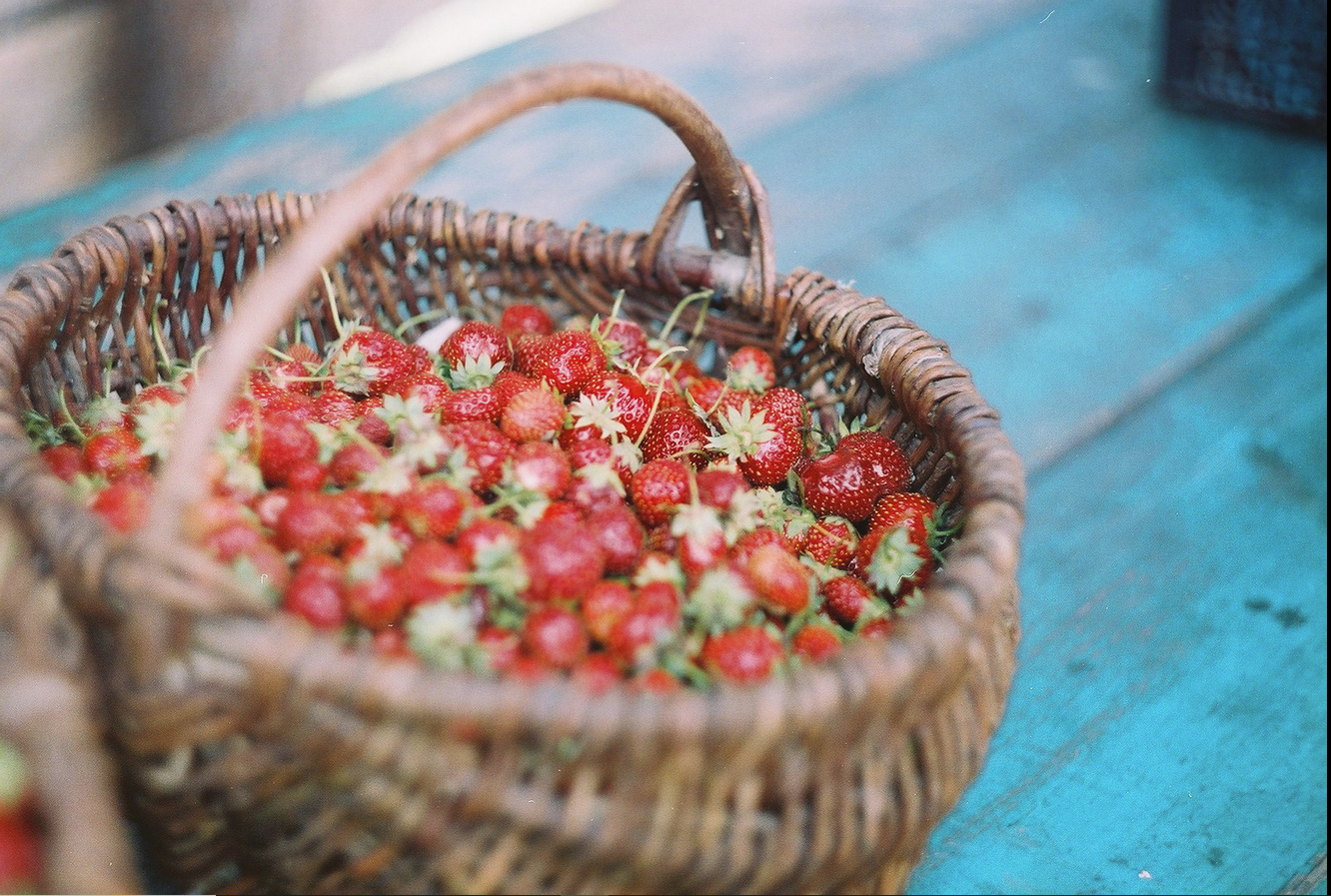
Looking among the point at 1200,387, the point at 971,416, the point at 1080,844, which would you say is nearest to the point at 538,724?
the point at 971,416

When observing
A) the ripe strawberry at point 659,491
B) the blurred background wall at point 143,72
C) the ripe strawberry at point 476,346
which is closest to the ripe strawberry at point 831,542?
the ripe strawberry at point 659,491

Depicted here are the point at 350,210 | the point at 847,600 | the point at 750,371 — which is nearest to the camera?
the point at 350,210

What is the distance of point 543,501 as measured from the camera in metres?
0.78

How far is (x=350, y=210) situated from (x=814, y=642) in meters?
0.39

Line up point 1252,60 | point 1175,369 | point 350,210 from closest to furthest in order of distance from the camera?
point 350,210
point 1175,369
point 1252,60

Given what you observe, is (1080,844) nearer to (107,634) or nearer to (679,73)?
(107,634)

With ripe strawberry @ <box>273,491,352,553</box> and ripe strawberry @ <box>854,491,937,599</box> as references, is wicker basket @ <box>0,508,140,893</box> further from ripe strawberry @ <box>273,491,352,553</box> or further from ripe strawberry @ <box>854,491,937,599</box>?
ripe strawberry @ <box>854,491,937,599</box>

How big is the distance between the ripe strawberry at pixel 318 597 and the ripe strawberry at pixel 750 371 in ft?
1.50

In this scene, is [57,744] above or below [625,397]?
above

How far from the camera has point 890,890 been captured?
2.26ft

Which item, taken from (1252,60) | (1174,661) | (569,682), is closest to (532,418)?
(569,682)

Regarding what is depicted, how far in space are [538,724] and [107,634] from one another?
0.24 meters

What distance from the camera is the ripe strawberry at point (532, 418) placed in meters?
0.87

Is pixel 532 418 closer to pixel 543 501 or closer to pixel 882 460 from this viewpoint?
pixel 543 501
